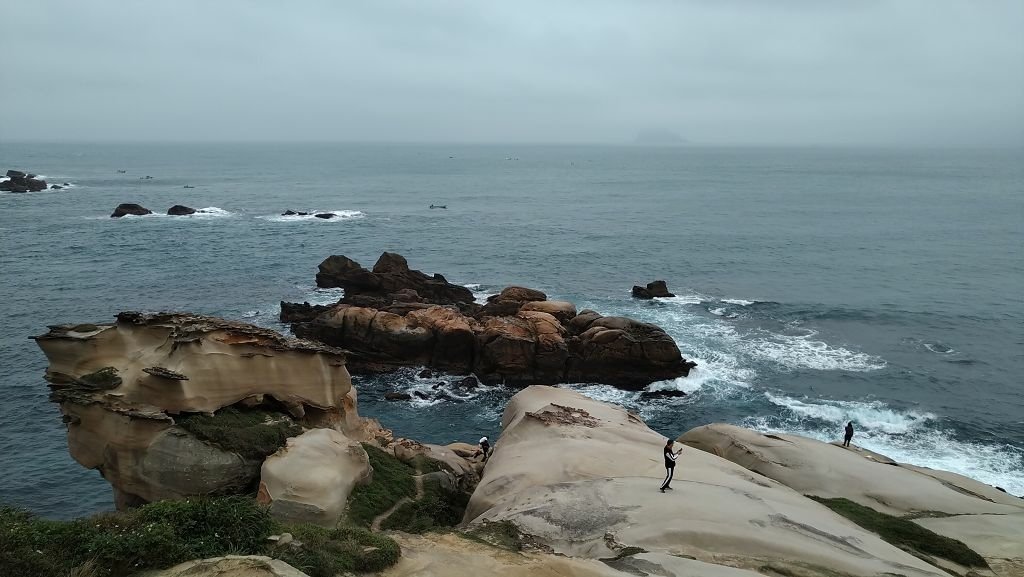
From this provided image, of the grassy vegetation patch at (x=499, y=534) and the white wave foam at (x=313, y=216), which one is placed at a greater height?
the white wave foam at (x=313, y=216)

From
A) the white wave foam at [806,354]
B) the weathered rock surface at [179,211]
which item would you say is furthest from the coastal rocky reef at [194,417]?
the weathered rock surface at [179,211]

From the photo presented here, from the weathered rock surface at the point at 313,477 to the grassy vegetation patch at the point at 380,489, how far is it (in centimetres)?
29

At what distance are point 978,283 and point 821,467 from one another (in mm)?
43961

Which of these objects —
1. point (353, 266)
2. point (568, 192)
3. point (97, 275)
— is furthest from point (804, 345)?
point (568, 192)

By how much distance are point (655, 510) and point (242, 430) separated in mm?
11205

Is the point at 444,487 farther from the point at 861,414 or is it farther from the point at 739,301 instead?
the point at 739,301

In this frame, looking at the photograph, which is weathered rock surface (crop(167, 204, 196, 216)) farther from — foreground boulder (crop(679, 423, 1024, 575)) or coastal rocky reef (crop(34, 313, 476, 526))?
foreground boulder (crop(679, 423, 1024, 575))

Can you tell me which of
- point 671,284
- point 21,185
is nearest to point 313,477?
point 671,284

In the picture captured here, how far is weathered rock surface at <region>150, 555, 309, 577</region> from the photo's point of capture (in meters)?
9.84

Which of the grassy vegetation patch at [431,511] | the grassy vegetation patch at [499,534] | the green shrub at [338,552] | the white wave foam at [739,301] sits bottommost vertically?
the grassy vegetation patch at [431,511]

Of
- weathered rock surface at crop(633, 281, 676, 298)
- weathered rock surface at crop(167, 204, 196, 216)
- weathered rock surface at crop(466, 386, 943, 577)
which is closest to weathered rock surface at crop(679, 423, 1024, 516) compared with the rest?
weathered rock surface at crop(466, 386, 943, 577)

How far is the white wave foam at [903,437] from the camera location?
29.0 m

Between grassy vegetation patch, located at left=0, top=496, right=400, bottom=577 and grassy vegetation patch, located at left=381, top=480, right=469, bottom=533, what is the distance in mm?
5125

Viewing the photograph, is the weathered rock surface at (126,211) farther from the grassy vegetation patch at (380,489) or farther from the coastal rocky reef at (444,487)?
the grassy vegetation patch at (380,489)
